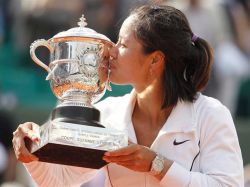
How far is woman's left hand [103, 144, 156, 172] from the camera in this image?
12.5 ft

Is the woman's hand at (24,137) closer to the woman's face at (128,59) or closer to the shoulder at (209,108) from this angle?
the woman's face at (128,59)

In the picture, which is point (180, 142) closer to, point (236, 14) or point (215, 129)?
point (215, 129)

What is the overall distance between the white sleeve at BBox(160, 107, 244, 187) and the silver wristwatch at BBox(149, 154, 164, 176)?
1.5 inches

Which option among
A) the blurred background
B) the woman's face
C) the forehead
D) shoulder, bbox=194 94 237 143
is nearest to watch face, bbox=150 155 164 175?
shoulder, bbox=194 94 237 143

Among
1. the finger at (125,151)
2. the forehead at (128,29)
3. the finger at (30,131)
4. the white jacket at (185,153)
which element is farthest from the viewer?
the forehead at (128,29)

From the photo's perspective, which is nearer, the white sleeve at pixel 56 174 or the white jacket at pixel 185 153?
the white jacket at pixel 185 153

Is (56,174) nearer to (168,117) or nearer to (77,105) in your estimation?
(77,105)

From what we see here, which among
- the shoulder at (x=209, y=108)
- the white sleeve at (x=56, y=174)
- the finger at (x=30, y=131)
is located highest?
the shoulder at (x=209, y=108)

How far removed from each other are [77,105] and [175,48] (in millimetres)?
451

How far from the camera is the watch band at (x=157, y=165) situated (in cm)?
389

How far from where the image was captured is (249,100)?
8938 mm

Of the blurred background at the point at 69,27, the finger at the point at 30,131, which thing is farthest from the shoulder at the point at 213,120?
the blurred background at the point at 69,27

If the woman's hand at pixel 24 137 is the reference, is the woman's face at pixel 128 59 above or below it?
above

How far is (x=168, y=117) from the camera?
4191 millimetres
